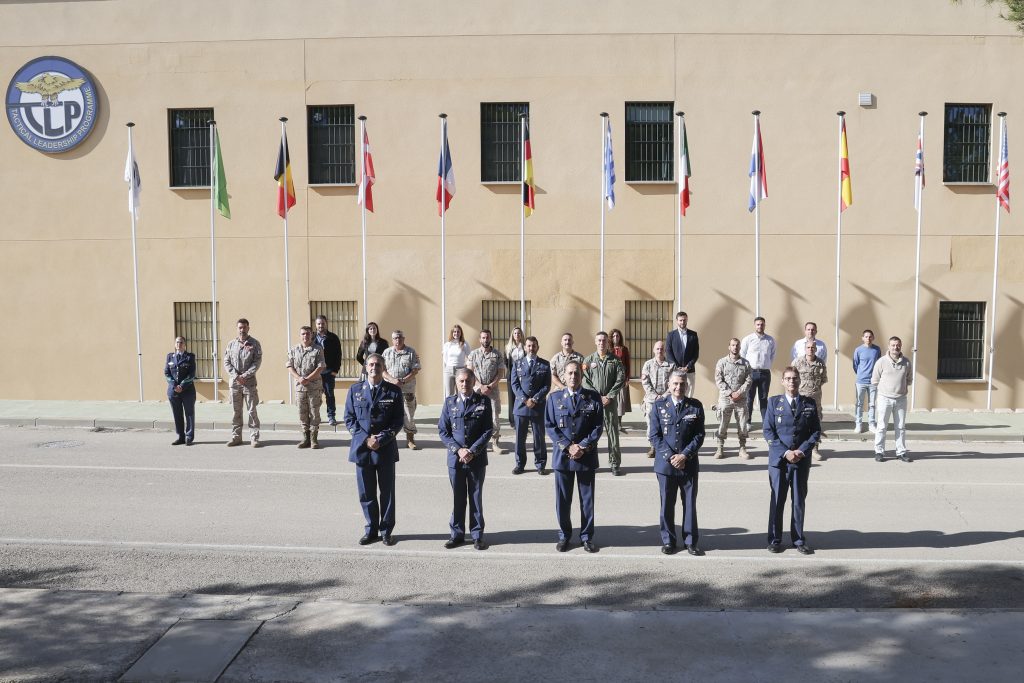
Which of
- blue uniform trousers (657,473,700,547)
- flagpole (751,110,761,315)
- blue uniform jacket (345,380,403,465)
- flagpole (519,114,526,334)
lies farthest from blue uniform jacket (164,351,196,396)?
flagpole (751,110,761,315)

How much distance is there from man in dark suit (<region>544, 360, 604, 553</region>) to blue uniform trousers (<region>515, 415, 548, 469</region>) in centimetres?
325

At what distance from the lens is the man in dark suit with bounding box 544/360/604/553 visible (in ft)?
29.5

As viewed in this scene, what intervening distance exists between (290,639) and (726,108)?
14.1 metres

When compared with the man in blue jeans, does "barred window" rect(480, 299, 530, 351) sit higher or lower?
higher

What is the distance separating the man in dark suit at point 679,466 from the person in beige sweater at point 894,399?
553 cm

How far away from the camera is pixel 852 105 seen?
17.9 metres

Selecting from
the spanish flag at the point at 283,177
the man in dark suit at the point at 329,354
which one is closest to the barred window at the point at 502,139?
the spanish flag at the point at 283,177

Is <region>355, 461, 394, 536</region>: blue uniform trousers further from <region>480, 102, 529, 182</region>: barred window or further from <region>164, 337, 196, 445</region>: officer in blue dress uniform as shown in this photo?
<region>480, 102, 529, 182</region>: barred window

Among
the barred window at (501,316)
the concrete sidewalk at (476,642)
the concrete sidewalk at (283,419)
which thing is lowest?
the concrete sidewalk at (476,642)

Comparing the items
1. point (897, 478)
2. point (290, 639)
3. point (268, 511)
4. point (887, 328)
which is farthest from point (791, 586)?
point (887, 328)

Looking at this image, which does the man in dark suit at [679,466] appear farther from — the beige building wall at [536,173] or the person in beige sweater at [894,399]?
the beige building wall at [536,173]

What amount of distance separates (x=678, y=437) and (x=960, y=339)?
11.7 metres

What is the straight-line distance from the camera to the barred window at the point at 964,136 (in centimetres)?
1798

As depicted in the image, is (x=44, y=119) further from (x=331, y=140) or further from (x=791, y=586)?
(x=791, y=586)
